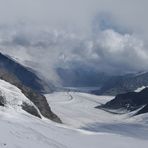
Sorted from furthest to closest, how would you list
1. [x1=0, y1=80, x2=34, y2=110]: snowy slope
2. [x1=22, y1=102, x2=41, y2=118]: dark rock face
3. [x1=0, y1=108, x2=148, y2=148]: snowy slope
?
→ [x1=22, y1=102, x2=41, y2=118]: dark rock face < [x1=0, y1=80, x2=34, y2=110]: snowy slope < [x1=0, y1=108, x2=148, y2=148]: snowy slope

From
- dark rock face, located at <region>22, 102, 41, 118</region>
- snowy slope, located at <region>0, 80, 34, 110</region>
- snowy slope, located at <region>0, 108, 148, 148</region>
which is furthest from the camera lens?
dark rock face, located at <region>22, 102, 41, 118</region>

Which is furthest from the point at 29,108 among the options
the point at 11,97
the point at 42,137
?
the point at 42,137

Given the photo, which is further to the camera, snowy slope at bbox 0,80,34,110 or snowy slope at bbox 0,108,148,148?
snowy slope at bbox 0,80,34,110

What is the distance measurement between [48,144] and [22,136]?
2.26 m

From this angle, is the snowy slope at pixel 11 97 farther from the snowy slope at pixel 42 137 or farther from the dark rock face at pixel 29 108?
the snowy slope at pixel 42 137

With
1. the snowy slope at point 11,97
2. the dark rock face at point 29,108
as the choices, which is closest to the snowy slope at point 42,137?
the snowy slope at point 11,97

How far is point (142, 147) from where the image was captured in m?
47.2

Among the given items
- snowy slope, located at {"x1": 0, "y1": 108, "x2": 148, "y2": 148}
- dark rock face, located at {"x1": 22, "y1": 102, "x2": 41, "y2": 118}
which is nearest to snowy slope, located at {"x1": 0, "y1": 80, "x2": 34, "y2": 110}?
dark rock face, located at {"x1": 22, "y1": 102, "x2": 41, "y2": 118}

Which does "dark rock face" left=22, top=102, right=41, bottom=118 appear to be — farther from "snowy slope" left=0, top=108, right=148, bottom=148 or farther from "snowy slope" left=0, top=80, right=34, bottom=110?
"snowy slope" left=0, top=108, right=148, bottom=148

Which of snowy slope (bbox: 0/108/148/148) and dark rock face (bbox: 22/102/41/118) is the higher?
dark rock face (bbox: 22/102/41/118)

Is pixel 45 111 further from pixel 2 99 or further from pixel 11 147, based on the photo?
pixel 11 147

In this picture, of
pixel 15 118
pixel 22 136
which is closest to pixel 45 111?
pixel 15 118

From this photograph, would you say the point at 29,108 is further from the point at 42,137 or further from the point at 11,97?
the point at 42,137

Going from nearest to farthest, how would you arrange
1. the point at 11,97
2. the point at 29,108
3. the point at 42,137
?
1. the point at 42,137
2. the point at 11,97
3. the point at 29,108
